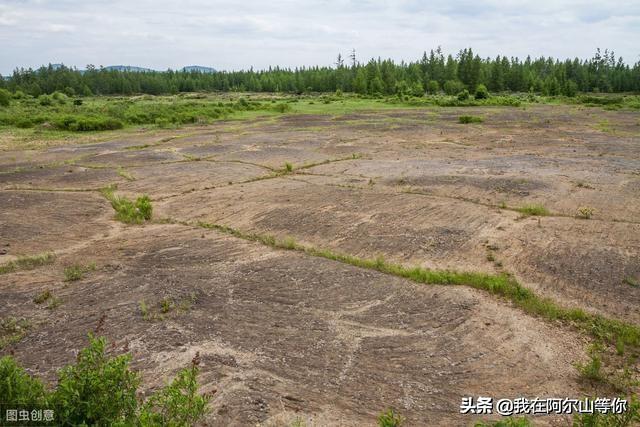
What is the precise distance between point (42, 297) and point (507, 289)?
22.7 feet

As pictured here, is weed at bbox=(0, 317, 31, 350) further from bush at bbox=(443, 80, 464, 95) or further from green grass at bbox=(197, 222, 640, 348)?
bush at bbox=(443, 80, 464, 95)

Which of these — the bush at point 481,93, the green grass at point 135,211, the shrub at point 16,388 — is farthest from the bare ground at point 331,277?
the bush at point 481,93

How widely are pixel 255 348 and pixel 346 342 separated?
3.68 feet

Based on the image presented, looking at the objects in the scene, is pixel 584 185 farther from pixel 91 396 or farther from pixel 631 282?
pixel 91 396

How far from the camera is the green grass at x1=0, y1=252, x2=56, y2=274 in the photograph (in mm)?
8469

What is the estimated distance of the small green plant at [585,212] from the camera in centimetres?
1077

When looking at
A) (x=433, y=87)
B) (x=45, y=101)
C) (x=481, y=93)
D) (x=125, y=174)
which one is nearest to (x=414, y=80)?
(x=433, y=87)

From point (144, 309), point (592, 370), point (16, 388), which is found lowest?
point (592, 370)

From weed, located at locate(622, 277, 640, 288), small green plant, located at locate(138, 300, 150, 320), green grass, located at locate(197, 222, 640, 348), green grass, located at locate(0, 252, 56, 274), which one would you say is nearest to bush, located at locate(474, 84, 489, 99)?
green grass, located at locate(197, 222, 640, 348)

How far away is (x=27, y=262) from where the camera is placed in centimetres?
873

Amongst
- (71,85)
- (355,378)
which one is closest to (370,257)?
(355,378)

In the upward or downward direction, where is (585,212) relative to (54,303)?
upward

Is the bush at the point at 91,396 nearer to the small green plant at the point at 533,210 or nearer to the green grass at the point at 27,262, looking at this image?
the green grass at the point at 27,262

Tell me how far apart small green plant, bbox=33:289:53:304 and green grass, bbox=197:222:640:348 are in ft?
12.7
